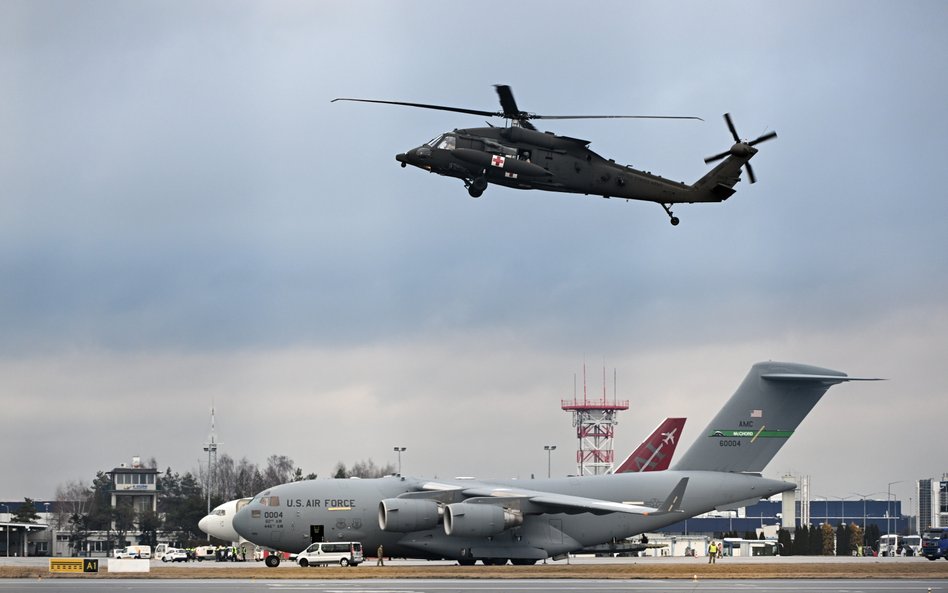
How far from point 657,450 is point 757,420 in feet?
39.0

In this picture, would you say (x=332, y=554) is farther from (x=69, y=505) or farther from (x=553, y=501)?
(x=69, y=505)

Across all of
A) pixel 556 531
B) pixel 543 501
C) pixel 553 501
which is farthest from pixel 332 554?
pixel 553 501

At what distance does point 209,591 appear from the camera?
1260 inches

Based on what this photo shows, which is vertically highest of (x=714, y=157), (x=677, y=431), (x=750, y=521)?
(x=714, y=157)

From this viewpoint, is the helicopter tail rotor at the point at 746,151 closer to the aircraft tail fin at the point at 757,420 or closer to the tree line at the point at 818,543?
the aircraft tail fin at the point at 757,420

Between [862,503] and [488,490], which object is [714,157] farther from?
[862,503]

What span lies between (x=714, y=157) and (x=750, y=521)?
317 ft

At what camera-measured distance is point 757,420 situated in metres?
49.9

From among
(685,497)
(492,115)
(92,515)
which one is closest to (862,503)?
(92,515)

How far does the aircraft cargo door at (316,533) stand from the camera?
155ft

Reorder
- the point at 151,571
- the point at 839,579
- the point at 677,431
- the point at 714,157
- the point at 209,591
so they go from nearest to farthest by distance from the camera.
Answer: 1. the point at 209,591
2. the point at 839,579
3. the point at 714,157
4. the point at 151,571
5. the point at 677,431

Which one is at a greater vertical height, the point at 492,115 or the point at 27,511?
the point at 492,115

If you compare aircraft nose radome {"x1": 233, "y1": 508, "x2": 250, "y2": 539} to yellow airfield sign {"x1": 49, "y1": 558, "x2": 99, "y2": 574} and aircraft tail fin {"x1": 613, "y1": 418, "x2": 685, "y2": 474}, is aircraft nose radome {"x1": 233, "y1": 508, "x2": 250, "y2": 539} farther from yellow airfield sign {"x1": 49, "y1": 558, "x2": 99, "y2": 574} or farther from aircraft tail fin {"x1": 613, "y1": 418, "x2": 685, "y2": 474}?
aircraft tail fin {"x1": 613, "y1": 418, "x2": 685, "y2": 474}

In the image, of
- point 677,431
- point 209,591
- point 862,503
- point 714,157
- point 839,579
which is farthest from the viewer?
point 862,503
